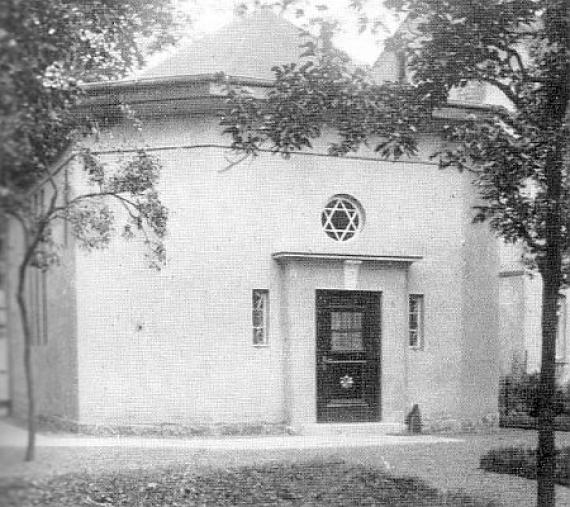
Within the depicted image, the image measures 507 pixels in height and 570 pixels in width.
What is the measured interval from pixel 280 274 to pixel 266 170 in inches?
58.1

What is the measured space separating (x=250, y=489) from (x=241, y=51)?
7.03 metres

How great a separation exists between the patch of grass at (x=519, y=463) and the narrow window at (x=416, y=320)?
288 cm

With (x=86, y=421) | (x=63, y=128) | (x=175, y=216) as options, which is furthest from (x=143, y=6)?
(x=86, y=421)

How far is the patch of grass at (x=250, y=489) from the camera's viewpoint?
673 centimetres

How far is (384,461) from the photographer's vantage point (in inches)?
337

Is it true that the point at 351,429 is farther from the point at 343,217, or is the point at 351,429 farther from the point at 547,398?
the point at 547,398

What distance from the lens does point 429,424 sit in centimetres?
1159

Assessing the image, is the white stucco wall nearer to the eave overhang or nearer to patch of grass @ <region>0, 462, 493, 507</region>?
the eave overhang

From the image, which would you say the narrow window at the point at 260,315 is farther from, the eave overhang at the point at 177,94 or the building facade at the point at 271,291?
the eave overhang at the point at 177,94

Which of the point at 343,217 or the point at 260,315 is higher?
the point at 343,217

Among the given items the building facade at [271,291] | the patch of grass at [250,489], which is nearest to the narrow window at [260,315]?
the building facade at [271,291]

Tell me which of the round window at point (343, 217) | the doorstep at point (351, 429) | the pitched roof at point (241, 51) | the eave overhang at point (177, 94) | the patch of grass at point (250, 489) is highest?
the pitched roof at point (241, 51)

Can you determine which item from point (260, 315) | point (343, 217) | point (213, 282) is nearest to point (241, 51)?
point (343, 217)

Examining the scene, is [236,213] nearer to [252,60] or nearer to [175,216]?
[175,216]
